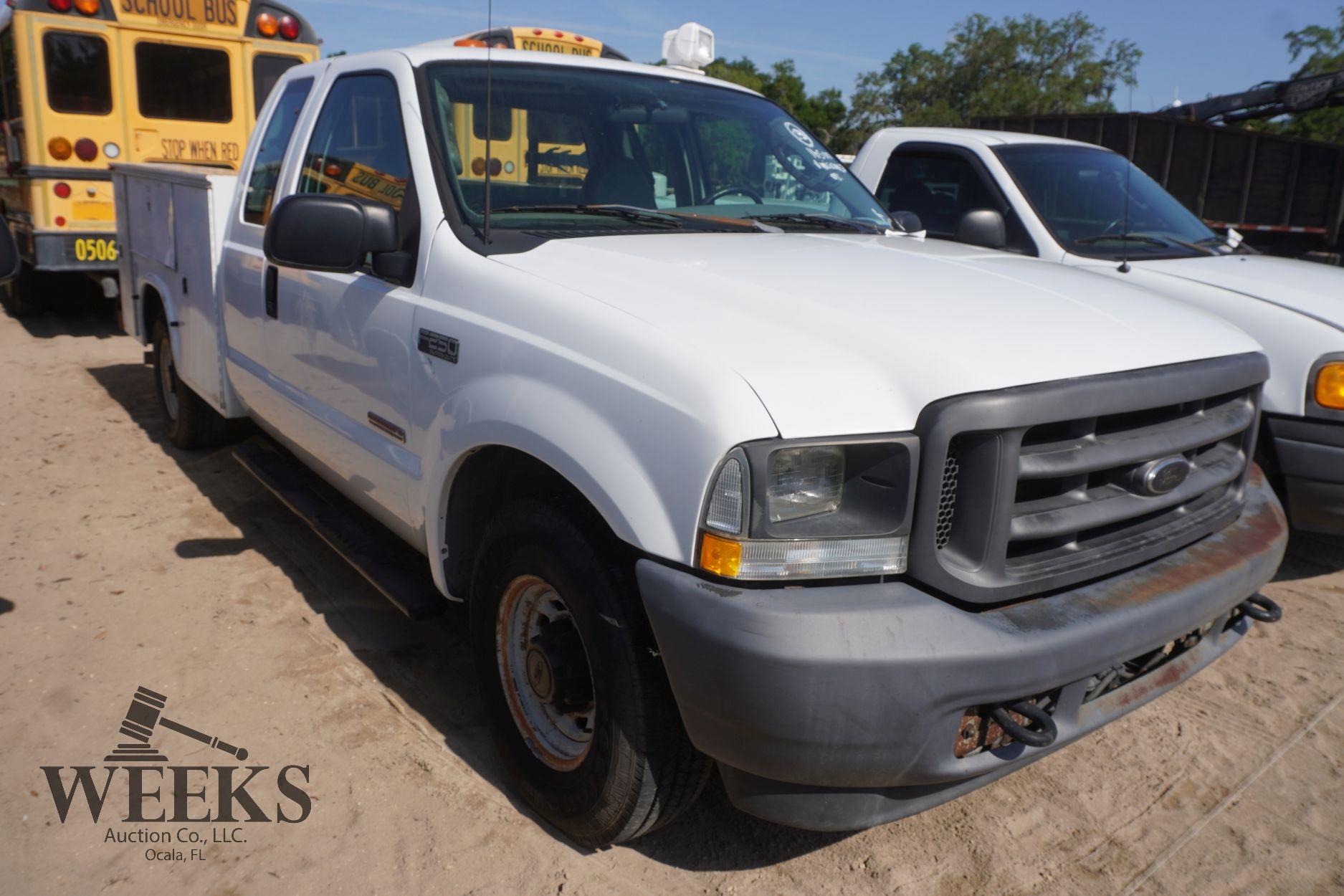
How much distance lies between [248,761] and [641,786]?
1.30 meters

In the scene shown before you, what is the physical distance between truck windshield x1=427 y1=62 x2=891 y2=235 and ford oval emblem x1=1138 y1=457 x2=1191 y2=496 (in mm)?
1445

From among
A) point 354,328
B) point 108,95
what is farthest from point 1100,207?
point 108,95

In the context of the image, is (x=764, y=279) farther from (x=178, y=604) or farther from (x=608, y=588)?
(x=178, y=604)

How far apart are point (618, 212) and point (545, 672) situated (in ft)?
4.75

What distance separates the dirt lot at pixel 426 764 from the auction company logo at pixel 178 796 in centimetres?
3

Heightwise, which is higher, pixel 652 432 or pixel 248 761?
pixel 652 432

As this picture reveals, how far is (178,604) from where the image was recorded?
3.93 meters

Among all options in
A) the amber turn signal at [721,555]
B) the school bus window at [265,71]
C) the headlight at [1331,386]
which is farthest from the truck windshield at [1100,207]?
the school bus window at [265,71]

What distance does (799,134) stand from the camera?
4.05m

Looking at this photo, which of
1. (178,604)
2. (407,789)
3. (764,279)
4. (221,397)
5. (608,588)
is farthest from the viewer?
(221,397)

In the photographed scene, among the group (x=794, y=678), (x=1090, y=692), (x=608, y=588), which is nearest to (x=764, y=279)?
(x=608, y=588)

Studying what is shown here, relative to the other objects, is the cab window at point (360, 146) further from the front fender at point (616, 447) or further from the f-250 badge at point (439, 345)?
the front fender at point (616, 447)

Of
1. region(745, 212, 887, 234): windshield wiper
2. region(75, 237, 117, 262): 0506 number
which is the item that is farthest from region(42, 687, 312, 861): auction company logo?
region(75, 237, 117, 262): 0506 number

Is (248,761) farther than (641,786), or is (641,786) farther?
(248,761)
